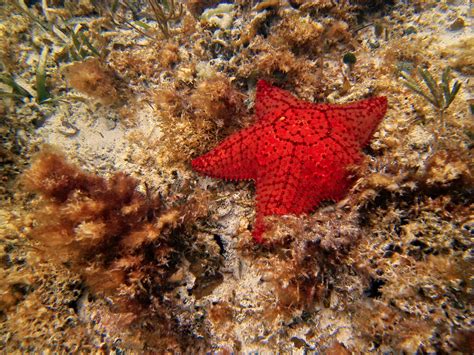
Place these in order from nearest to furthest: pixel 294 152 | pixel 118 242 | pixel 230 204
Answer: pixel 118 242 → pixel 294 152 → pixel 230 204

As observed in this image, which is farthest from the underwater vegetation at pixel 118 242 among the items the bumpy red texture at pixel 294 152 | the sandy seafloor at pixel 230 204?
the bumpy red texture at pixel 294 152

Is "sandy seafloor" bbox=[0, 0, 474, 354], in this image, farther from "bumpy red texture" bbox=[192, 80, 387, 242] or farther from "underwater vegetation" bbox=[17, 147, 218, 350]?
"bumpy red texture" bbox=[192, 80, 387, 242]

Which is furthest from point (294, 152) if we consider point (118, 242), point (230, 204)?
point (118, 242)

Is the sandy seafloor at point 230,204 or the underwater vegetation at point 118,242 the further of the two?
the underwater vegetation at point 118,242

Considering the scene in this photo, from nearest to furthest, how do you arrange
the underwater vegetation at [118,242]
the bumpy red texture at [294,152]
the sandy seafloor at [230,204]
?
the sandy seafloor at [230,204]
the underwater vegetation at [118,242]
the bumpy red texture at [294,152]

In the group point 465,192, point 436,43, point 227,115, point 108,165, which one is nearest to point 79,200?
point 108,165

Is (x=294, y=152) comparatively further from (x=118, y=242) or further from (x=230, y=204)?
(x=118, y=242)

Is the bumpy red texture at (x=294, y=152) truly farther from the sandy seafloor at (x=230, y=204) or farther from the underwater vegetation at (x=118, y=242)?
the underwater vegetation at (x=118, y=242)
